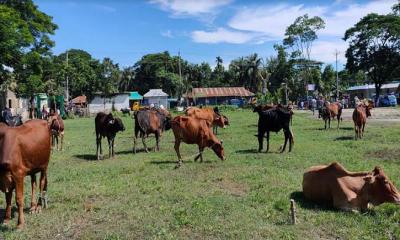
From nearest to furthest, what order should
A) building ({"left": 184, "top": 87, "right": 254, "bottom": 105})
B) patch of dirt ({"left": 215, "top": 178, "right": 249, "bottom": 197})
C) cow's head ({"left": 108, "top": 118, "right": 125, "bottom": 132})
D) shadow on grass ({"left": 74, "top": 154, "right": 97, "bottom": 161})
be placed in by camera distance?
patch of dirt ({"left": 215, "top": 178, "right": 249, "bottom": 197})
cow's head ({"left": 108, "top": 118, "right": 125, "bottom": 132})
shadow on grass ({"left": 74, "top": 154, "right": 97, "bottom": 161})
building ({"left": 184, "top": 87, "right": 254, "bottom": 105})

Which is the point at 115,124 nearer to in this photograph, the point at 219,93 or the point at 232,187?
the point at 232,187

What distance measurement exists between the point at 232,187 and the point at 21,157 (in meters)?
4.93

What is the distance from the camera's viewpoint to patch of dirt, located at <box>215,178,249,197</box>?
10.2 m

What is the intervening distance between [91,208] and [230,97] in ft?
267

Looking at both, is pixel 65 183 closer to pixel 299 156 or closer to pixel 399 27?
pixel 299 156

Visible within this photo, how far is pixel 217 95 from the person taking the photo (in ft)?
290

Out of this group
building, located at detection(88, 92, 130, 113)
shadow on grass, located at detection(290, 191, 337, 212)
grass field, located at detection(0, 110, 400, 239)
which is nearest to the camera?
grass field, located at detection(0, 110, 400, 239)

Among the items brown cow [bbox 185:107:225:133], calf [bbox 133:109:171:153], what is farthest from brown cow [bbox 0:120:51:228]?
brown cow [bbox 185:107:225:133]

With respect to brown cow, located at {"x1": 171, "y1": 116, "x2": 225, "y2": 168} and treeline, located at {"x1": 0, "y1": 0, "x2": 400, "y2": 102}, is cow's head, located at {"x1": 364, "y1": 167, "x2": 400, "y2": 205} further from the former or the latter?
treeline, located at {"x1": 0, "y1": 0, "x2": 400, "y2": 102}

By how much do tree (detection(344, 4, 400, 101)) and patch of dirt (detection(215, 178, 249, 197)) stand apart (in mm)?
58265

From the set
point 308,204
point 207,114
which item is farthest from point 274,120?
point 308,204

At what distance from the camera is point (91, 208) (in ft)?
29.8

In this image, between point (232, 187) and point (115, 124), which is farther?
point (115, 124)

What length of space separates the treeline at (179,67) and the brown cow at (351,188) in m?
28.1
